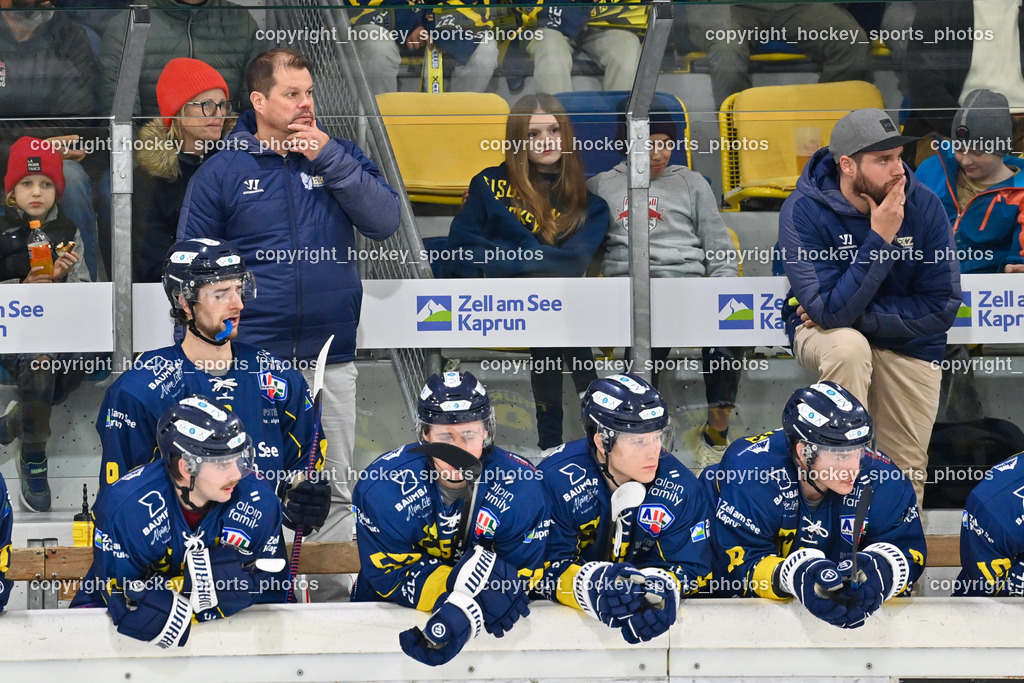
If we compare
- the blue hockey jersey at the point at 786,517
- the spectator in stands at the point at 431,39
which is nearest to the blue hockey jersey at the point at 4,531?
the spectator in stands at the point at 431,39

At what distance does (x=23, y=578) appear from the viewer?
4691 millimetres

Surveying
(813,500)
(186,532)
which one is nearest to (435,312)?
(186,532)

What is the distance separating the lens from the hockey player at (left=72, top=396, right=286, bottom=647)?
358 cm

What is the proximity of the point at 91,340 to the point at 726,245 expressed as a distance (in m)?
2.49

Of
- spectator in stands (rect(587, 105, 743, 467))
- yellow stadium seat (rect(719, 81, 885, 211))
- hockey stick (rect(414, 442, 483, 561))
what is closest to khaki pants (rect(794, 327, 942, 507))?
spectator in stands (rect(587, 105, 743, 467))

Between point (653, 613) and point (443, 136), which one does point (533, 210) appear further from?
point (653, 613)

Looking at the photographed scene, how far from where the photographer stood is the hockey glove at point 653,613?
360 centimetres

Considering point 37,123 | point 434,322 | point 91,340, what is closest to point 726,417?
point 434,322

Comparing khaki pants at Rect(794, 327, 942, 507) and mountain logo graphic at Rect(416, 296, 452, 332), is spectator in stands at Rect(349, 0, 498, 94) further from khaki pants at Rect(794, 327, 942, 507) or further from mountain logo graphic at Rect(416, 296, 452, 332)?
khaki pants at Rect(794, 327, 942, 507)

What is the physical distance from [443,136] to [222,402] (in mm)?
1469

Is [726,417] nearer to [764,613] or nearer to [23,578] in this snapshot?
[764,613]

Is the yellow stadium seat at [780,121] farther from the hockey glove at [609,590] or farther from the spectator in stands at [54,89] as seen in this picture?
the spectator in stands at [54,89]

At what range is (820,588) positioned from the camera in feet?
12.1

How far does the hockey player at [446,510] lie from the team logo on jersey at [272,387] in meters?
0.45
